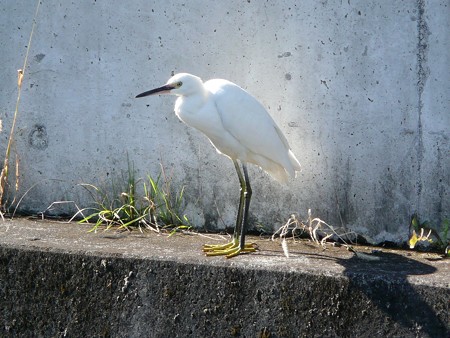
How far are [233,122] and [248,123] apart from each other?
7cm

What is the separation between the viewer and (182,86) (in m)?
3.76

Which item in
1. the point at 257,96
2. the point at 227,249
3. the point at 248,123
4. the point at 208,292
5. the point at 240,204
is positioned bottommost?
the point at 208,292

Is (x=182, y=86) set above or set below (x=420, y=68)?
below

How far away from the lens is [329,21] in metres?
4.04

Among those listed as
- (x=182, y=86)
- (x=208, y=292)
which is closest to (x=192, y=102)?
(x=182, y=86)

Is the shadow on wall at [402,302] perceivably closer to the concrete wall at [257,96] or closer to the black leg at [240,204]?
the black leg at [240,204]

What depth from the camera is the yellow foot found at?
357 centimetres

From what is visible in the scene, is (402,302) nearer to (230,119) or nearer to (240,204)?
(240,204)

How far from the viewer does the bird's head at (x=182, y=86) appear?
375 centimetres

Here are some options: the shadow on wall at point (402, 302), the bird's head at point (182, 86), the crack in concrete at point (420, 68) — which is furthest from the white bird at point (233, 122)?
the shadow on wall at point (402, 302)

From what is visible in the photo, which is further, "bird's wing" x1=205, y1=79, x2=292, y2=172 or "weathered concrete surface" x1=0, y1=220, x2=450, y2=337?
"bird's wing" x1=205, y1=79, x2=292, y2=172

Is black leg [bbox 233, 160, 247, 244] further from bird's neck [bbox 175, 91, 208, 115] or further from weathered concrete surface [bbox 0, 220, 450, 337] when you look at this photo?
bird's neck [bbox 175, 91, 208, 115]

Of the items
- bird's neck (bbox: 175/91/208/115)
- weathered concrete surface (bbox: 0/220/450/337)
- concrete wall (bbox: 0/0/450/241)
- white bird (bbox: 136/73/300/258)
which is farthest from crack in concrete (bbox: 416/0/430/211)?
bird's neck (bbox: 175/91/208/115)

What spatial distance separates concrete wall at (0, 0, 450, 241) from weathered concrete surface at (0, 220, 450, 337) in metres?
0.43
